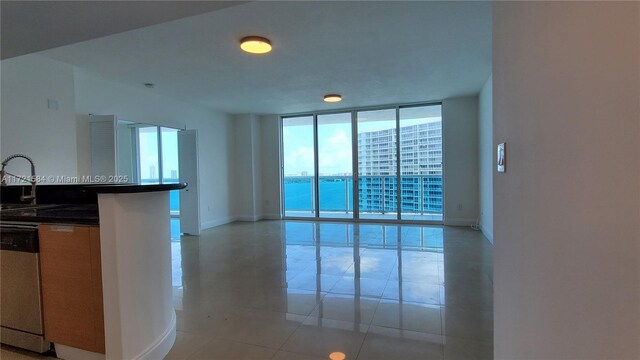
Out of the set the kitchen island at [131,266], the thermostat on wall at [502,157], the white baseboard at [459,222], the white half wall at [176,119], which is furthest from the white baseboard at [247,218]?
the thermostat on wall at [502,157]

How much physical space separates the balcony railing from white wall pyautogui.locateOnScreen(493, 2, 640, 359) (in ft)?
17.9

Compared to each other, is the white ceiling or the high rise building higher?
the white ceiling

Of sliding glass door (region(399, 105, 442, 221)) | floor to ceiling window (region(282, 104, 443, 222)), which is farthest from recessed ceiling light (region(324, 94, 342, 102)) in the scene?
sliding glass door (region(399, 105, 442, 221))

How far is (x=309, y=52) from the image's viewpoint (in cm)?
348

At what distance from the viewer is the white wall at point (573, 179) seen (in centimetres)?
56

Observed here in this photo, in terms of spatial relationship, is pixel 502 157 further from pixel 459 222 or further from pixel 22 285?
Answer: pixel 459 222

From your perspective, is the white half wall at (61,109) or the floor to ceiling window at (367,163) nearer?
the white half wall at (61,109)

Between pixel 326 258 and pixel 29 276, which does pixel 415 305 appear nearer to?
pixel 326 258

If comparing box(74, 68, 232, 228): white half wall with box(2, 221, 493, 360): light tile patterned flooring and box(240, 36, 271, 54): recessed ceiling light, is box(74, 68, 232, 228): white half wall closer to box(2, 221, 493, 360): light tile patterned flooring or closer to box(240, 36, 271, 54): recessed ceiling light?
box(2, 221, 493, 360): light tile patterned flooring

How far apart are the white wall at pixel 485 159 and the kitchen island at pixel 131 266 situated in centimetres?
421

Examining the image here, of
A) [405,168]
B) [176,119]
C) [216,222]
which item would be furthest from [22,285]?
[405,168]

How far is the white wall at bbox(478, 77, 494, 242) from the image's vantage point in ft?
15.0

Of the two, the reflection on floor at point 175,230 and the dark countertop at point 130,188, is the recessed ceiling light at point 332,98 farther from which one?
the dark countertop at point 130,188

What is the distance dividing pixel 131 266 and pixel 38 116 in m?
3.02
